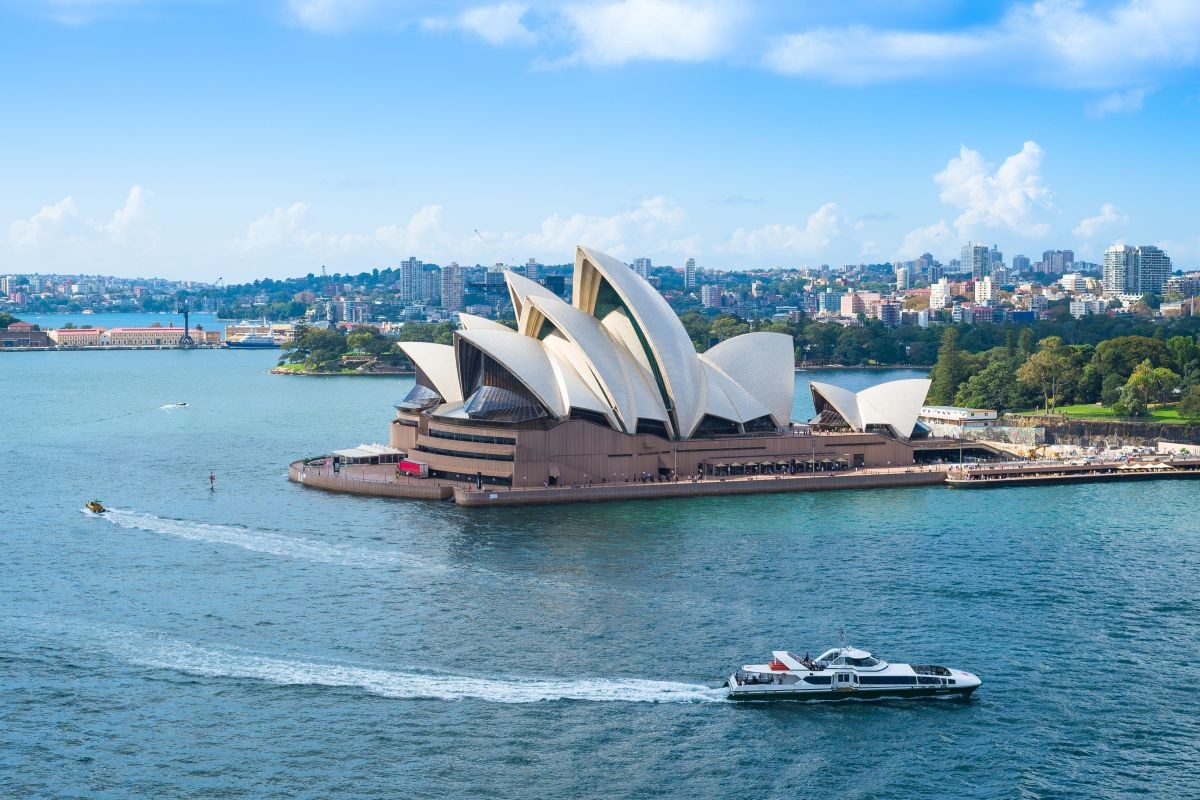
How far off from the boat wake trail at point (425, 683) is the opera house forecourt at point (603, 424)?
18.6 m

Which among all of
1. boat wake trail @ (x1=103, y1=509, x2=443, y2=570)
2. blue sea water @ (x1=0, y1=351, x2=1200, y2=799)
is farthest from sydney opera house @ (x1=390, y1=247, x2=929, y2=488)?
boat wake trail @ (x1=103, y1=509, x2=443, y2=570)

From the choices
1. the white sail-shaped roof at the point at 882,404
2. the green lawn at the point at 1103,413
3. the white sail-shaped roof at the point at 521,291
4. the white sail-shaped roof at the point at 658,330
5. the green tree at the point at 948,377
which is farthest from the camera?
the green tree at the point at 948,377

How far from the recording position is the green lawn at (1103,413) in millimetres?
71688

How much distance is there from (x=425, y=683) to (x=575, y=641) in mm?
3973

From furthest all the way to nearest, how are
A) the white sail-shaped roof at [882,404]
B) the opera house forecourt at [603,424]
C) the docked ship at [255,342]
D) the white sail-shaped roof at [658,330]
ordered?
1. the docked ship at [255,342]
2. the white sail-shaped roof at [882,404]
3. the white sail-shaped roof at [658,330]
4. the opera house forecourt at [603,424]

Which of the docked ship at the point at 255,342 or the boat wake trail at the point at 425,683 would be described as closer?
the boat wake trail at the point at 425,683

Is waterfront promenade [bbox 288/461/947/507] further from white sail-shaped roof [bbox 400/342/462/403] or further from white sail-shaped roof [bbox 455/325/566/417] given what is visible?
white sail-shaped roof [bbox 400/342/462/403]

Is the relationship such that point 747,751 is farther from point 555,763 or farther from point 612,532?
point 612,532

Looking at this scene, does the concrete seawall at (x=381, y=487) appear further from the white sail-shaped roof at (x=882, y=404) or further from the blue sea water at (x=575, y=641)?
the white sail-shaped roof at (x=882, y=404)

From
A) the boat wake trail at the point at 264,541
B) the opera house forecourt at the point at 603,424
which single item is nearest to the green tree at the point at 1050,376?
the opera house forecourt at the point at 603,424

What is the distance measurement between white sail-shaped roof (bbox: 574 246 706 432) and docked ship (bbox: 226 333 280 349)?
126505mm

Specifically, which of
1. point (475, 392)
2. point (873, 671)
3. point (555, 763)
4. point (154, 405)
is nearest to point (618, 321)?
point (475, 392)

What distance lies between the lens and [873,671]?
89.3 feet

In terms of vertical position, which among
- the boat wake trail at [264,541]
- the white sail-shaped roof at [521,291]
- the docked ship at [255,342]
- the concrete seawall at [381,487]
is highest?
the docked ship at [255,342]
